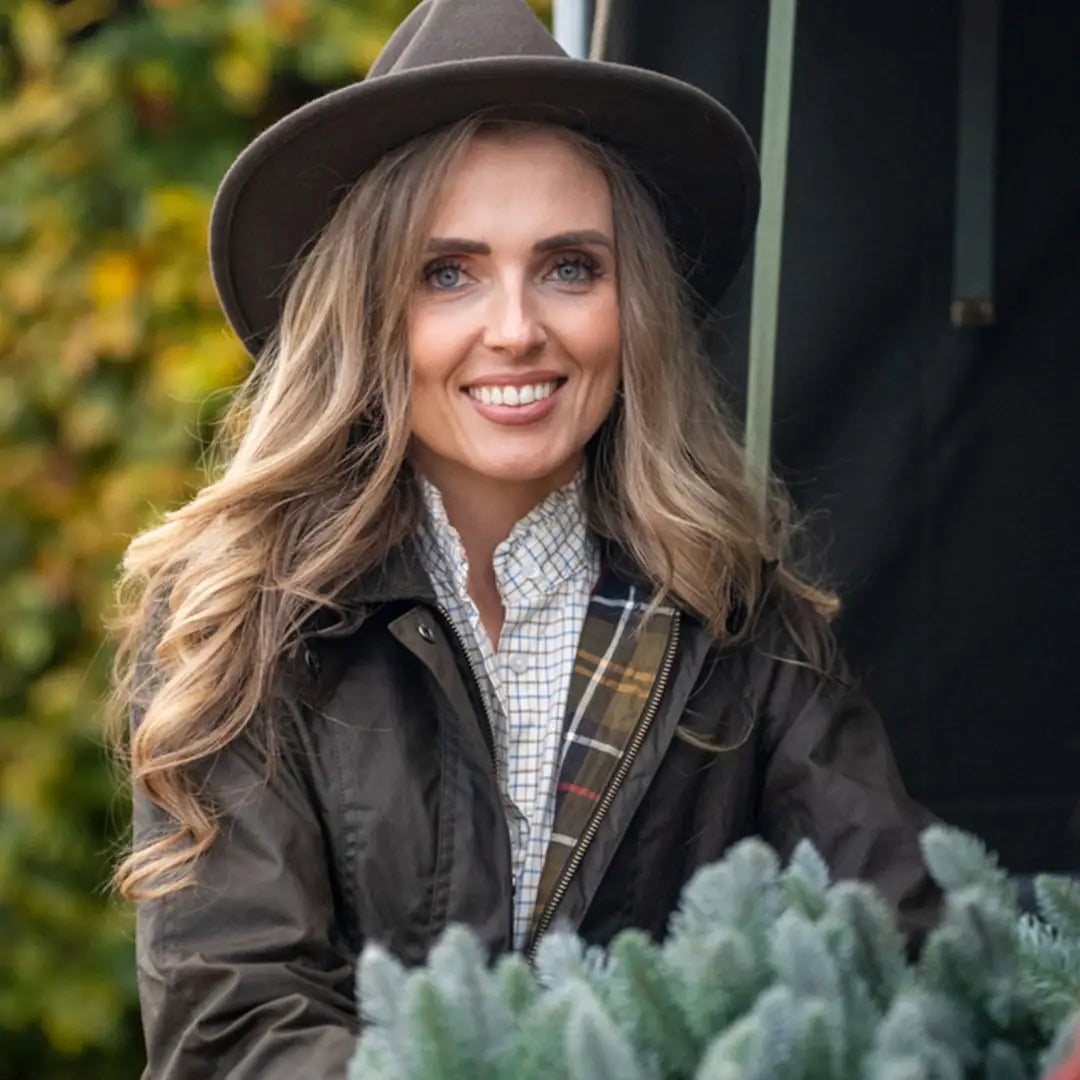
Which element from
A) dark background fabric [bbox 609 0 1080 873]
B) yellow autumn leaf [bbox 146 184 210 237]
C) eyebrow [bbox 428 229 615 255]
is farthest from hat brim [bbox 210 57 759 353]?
yellow autumn leaf [bbox 146 184 210 237]

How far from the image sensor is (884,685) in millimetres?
2814

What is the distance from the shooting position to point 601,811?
216cm

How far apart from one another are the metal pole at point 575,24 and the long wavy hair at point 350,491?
11.8 inches

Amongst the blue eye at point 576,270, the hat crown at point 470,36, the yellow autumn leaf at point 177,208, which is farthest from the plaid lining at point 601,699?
the yellow autumn leaf at point 177,208

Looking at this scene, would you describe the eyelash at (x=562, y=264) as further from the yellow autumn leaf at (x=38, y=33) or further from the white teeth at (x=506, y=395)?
the yellow autumn leaf at (x=38, y=33)

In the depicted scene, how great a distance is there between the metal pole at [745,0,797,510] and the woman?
0.06 meters

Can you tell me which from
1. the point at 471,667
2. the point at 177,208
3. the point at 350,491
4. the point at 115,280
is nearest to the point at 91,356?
Result: the point at 115,280

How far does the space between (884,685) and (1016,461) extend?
355 mm

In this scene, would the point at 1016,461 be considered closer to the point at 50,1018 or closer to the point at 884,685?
the point at 884,685

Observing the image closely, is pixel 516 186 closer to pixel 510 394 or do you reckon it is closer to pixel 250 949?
pixel 510 394

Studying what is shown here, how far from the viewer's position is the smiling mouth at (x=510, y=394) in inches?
87.3

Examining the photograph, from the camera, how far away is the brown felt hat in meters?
2.19

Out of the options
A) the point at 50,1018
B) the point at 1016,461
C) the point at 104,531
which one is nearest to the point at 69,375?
the point at 104,531

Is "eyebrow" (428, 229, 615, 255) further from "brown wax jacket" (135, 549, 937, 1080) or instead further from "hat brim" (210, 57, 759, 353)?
"brown wax jacket" (135, 549, 937, 1080)
